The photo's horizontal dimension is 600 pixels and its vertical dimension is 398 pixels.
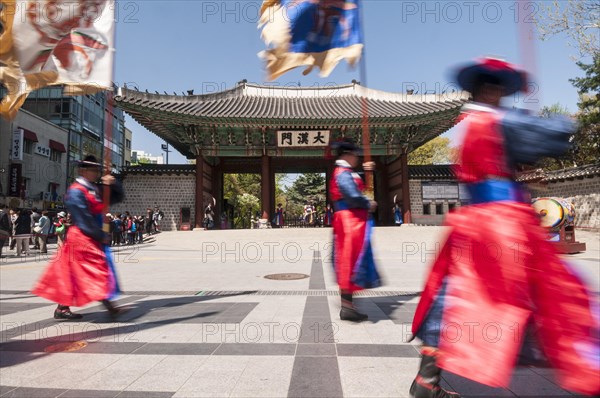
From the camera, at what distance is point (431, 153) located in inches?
1433

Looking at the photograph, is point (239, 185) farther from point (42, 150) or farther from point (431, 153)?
point (431, 153)

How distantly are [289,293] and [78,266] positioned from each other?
2696mm

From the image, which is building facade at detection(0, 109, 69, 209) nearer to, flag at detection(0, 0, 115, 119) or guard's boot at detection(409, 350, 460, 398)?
flag at detection(0, 0, 115, 119)

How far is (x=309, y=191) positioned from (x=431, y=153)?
12854 millimetres

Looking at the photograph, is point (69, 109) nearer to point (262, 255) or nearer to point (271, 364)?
point (262, 255)

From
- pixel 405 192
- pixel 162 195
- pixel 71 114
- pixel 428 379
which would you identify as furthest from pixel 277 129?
pixel 71 114

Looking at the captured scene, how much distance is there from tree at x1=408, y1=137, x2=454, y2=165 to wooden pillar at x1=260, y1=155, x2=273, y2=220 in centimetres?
2039

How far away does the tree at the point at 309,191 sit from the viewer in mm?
36031

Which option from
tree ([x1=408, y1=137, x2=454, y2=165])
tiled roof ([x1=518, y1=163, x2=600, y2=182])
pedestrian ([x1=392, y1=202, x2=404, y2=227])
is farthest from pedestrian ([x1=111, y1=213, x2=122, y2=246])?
tree ([x1=408, y1=137, x2=454, y2=165])

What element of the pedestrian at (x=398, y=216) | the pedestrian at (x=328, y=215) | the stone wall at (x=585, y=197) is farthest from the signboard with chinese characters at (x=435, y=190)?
the pedestrian at (x=328, y=215)

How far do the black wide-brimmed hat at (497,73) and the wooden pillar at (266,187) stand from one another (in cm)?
1636

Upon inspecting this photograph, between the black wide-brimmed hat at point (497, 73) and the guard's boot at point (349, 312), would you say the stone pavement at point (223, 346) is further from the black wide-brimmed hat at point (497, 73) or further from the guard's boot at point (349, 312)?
the black wide-brimmed hat at point (497, 73)

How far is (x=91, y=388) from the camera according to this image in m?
2.07

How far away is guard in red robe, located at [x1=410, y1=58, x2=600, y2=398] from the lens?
1.36m
